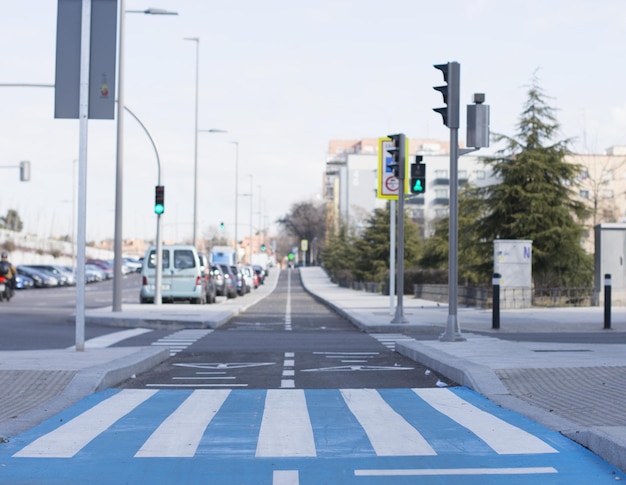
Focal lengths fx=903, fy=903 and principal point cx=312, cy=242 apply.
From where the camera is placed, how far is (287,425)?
25.5 ft

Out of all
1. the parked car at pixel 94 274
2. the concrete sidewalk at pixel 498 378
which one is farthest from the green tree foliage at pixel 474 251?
the parked car at pixel 94 274

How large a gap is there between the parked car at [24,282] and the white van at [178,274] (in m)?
33.1

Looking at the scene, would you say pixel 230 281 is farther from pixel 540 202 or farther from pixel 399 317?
pixel 399 317

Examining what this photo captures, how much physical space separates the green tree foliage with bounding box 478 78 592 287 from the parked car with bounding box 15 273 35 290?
39.6 metres

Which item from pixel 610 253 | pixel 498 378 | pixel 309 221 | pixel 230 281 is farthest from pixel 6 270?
pixel 309 221

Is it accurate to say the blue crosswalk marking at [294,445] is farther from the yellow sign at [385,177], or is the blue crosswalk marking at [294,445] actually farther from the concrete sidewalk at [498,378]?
the yellow sign at [385,177]

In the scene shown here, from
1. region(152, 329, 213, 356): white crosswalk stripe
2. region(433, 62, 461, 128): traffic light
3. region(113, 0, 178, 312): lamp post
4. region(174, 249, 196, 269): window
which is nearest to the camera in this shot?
region(433, 62, 461, 128): traffic light

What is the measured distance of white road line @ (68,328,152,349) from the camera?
54.3ft

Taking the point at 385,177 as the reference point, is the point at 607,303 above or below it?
below

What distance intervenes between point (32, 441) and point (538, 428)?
13.3 feet

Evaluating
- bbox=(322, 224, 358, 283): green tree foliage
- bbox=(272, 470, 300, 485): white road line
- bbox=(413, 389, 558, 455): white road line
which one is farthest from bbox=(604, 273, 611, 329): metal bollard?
bbox=(322, 224, 358, 283): green tree foliage

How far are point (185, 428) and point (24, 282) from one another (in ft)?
196

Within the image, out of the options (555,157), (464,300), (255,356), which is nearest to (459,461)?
(255,356)

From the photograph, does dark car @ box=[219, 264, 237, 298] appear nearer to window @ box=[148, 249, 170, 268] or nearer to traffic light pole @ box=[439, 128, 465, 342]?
window @ box=[148, 249, 170, 268]
